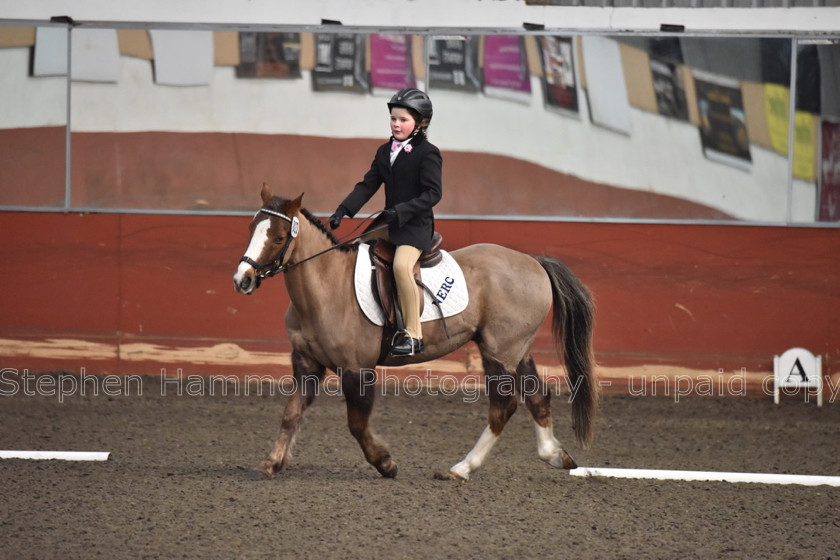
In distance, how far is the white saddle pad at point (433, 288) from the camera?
5.57 meters

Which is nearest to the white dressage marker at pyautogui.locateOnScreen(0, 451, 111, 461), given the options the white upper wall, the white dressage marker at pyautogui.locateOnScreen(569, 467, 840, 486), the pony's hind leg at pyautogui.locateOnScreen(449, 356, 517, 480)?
the pony's hind leg at pyautogui.locateOnScreen(449, 356, 517, 480)

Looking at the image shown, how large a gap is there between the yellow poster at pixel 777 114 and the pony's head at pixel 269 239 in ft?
17.1

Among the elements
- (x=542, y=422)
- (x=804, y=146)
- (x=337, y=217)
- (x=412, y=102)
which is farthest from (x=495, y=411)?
(x=804, y=146)

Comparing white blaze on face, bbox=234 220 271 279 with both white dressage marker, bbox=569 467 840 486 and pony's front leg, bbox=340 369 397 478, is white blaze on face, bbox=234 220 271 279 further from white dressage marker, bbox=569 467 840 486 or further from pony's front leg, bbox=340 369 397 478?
white dressage marker, bbox=569 467 840 486

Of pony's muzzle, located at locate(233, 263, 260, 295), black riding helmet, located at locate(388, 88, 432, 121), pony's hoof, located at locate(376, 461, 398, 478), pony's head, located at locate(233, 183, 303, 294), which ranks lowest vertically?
pony's hoof, located at locate(376, 461, 398, 478)

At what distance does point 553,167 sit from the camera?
8.98m

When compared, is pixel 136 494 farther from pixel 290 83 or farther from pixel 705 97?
pixel 705 97

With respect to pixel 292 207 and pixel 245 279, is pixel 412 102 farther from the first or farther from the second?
pixel 245 279

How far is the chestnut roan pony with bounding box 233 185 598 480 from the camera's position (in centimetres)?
539

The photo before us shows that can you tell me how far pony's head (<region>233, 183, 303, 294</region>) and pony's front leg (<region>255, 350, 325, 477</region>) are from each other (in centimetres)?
62

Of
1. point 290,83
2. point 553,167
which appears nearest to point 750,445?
point 553,167

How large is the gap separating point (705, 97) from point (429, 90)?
2422mm

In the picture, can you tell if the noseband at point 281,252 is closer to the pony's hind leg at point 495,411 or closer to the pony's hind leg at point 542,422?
the pony's hind leg at point 495,411

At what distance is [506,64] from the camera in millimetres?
8930
